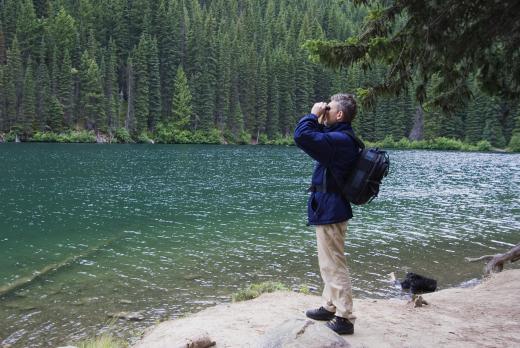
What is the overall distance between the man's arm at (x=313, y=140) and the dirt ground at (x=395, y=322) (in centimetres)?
224

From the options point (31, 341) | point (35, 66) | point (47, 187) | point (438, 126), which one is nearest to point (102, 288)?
point (31, 341)

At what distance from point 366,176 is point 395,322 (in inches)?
109

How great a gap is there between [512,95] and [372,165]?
5179 mm

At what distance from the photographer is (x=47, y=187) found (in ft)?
99.0

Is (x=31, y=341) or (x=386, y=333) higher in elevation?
(x=386, y=333)

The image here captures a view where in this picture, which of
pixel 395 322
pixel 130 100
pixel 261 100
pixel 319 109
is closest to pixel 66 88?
pixel 130 100

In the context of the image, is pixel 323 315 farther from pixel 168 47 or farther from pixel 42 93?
pixel 168 47

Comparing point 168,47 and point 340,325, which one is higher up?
point 168,47

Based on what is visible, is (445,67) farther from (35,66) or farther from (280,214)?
(35,66)

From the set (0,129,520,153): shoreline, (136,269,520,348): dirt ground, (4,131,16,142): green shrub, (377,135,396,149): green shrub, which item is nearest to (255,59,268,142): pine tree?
(0,129,520,153): shoreline

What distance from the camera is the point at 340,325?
5.45 m

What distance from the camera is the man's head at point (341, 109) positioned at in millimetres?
5148

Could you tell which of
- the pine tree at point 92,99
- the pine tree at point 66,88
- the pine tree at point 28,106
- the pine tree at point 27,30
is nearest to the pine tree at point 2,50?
the pine tree at point 27,30

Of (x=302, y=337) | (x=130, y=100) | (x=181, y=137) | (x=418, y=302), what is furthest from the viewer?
(x=130, y=100)
